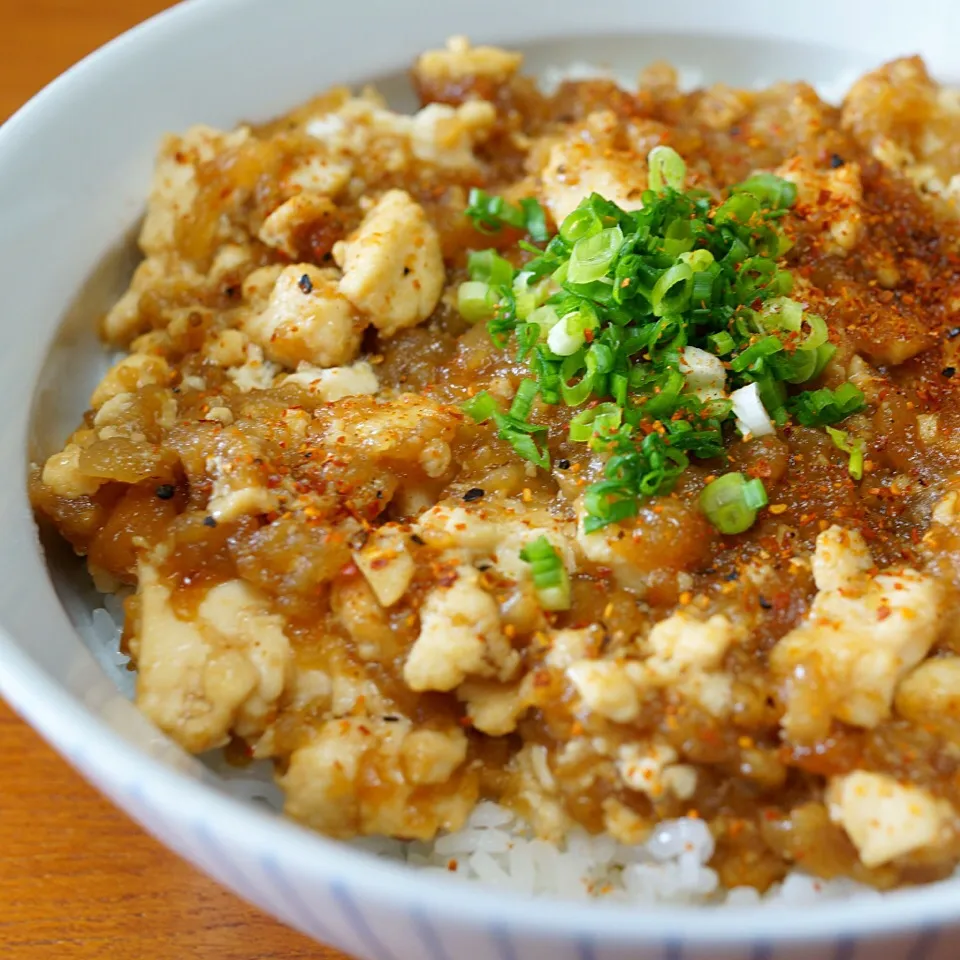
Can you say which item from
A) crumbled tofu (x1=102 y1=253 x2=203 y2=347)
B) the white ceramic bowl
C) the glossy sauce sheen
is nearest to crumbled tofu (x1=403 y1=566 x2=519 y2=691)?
the glossy sauce sheen

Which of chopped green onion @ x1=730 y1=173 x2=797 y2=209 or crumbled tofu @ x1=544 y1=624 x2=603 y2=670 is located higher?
chopped green onion @ x1=730 y1=173 x2=797 y2=209

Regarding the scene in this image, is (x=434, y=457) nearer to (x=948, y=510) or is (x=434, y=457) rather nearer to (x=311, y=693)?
(x=311, y=693)

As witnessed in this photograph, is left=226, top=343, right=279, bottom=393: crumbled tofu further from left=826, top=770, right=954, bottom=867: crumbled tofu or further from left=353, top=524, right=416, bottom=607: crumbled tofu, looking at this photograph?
left=826, top=770, right=954, bottom=867: crumbled tofu

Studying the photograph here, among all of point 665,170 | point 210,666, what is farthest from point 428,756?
point 665,170

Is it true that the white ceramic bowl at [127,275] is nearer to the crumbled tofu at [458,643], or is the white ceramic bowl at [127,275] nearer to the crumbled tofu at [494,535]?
the crumbled tofu at [458,643]

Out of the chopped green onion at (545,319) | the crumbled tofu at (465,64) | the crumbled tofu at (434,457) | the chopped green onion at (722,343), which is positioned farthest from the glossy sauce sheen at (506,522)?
the crumbled tofu at (465,64)

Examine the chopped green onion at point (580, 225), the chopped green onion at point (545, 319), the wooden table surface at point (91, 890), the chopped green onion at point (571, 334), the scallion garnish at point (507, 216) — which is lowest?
the wooden table surface at point (91, 890)

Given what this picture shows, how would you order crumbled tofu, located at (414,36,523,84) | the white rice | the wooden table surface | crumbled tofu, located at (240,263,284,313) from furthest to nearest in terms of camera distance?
crumbled tofu, located at (414,36,523,84)
crumbled tofu, located at (240,263,284,313)
the wooden table surface
the white rice
